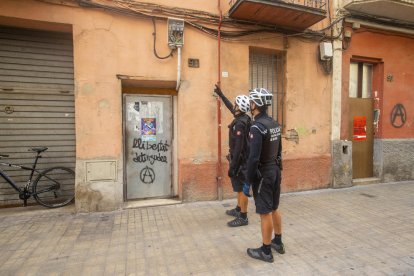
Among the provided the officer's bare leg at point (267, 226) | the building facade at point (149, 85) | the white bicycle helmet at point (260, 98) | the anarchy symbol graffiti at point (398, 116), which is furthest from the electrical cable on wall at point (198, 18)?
the officer's bare leg at point (267, 226)

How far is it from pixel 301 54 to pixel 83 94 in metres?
5.16

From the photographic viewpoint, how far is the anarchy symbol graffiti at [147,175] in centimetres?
622

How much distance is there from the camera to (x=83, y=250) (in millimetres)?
3922

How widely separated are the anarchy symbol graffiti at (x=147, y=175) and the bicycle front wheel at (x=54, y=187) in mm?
1422

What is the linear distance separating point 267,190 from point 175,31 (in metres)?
3.84

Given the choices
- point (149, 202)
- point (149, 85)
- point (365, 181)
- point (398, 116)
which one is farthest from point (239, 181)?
point (398, 116)

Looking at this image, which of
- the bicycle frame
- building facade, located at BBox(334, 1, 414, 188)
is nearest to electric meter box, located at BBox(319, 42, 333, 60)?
building facade, located at BBox(334, 1, 414, 188)

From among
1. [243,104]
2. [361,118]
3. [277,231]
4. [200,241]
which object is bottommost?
[200,241]

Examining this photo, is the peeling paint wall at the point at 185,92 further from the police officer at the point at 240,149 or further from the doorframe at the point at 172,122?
the police officer at the point at 240,149

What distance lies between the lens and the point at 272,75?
7129 millimetres

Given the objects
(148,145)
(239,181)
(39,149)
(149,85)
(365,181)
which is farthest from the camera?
(365,181)

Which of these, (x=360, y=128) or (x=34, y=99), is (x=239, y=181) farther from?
(x=360, y=128)

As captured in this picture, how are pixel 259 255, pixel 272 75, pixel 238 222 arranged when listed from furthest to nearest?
pixel 272 75 < pixel 238 222 < pixel 259 255

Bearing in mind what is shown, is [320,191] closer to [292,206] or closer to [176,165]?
[292,206]
